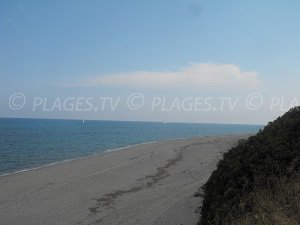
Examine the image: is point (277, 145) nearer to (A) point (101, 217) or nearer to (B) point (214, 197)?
(B) point (214, 197)

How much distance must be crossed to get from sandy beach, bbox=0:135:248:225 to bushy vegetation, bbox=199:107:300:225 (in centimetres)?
273

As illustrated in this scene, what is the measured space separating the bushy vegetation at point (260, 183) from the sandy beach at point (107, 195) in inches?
107

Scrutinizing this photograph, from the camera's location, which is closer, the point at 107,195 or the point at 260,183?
the point at 260,183

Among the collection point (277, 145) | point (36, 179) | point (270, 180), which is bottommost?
point (36, 179)

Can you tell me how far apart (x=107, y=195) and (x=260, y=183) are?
9665 millimetres

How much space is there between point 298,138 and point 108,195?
9.34 metres

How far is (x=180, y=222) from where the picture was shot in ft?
37.6

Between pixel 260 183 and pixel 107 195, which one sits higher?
pixel 260 183

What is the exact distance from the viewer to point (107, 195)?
16516 mm

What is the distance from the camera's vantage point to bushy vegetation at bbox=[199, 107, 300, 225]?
21.7 ft

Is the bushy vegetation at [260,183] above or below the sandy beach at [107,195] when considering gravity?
above

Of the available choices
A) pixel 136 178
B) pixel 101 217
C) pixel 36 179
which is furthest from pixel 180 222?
pixel 36 179

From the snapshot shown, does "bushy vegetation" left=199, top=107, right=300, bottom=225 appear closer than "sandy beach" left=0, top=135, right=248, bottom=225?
Yes

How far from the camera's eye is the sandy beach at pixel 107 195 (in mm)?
12742
